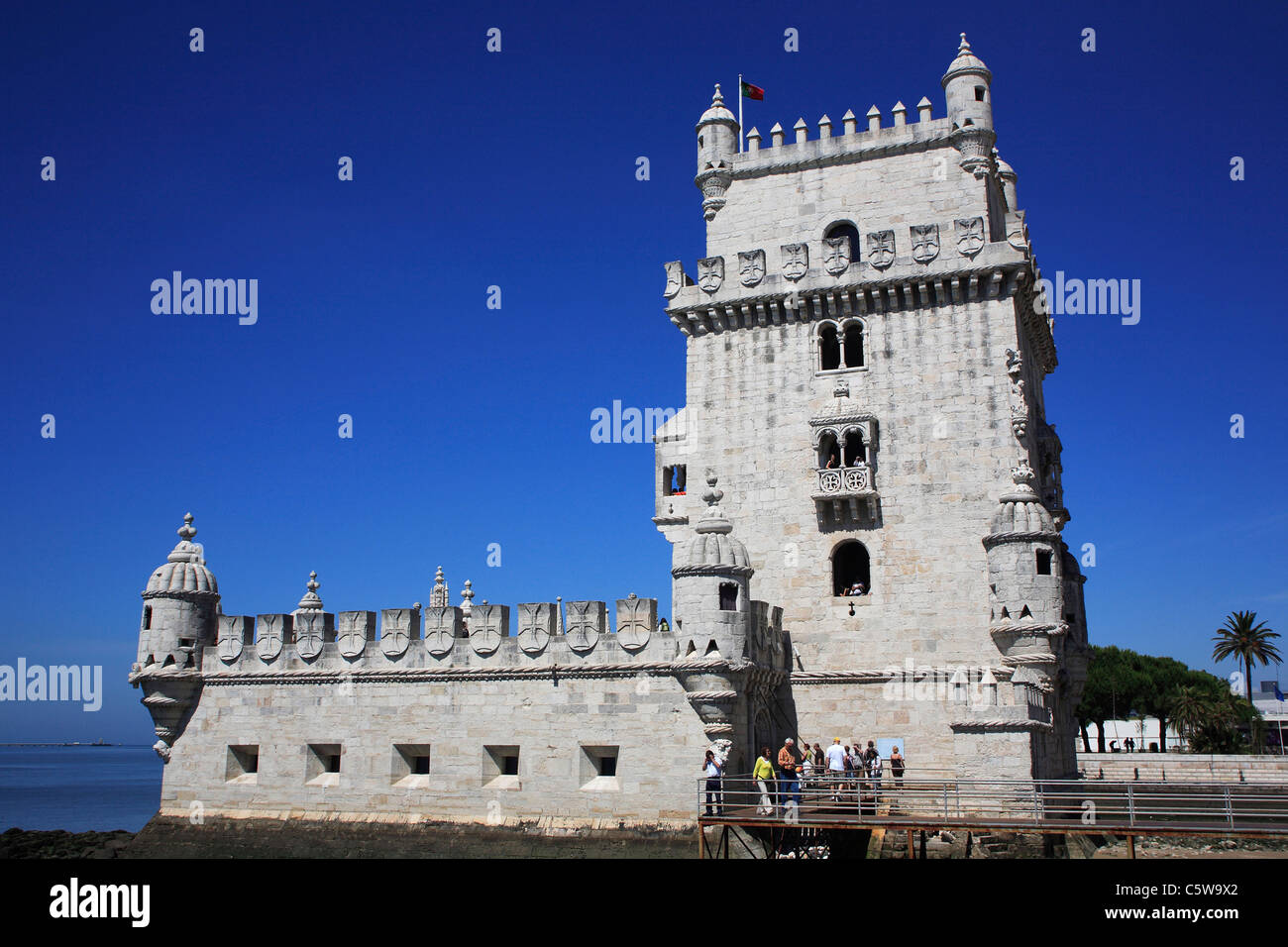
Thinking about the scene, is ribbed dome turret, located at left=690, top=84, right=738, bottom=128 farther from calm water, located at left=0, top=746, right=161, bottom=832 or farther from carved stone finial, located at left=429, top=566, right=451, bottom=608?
calm water, located at left=0, top=746, right=161, bottom=832

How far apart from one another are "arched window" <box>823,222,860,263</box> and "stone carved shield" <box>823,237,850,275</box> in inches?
43.6

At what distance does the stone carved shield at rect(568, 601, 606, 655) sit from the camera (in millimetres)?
24969

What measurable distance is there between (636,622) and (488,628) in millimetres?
3901

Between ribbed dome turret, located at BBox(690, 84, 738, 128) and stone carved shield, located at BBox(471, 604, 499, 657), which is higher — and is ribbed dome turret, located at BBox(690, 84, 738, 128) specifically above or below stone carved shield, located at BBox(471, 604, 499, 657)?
above

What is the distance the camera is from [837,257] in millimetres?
29766

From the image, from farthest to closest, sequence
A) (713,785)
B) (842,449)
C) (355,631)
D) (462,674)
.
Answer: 1. (842,449)
2. (355,631)
3. (462,674)
4. (713,785)

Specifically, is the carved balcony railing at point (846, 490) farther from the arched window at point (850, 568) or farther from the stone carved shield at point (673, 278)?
the stone carved shield at point (673, 278)

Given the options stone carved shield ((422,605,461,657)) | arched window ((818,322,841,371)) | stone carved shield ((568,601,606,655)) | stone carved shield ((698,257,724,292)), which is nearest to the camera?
stone carved shield ((568,601,606,655))

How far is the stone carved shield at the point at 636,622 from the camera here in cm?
2456

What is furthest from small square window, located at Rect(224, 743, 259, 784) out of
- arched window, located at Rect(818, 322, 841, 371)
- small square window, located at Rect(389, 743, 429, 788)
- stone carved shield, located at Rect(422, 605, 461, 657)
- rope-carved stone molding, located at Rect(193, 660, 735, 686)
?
arched window, located at Rect(818, 322, 841, 371)

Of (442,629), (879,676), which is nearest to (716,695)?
(879,676)

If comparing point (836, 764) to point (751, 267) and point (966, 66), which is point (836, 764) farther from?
point (966, 66)

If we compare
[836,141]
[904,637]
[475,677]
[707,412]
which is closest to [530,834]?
[475,677]

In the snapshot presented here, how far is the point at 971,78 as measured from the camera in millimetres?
30062
